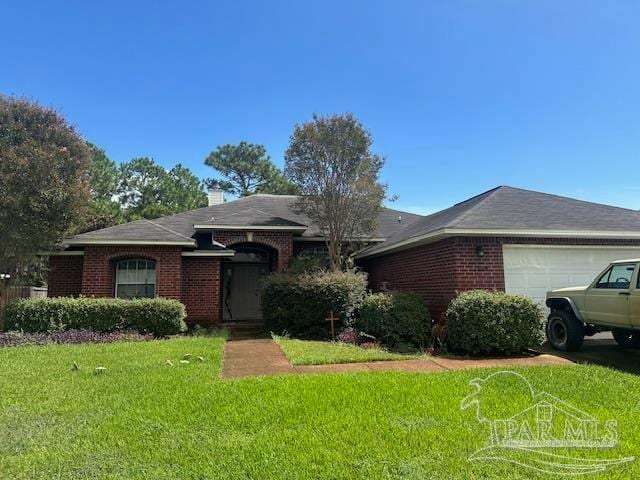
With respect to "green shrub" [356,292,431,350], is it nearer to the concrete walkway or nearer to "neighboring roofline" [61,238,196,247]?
the concrete walkway

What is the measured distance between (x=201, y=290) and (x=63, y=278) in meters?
4.35

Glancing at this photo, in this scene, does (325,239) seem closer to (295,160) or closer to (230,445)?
(295,160)

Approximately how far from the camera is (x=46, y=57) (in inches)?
430

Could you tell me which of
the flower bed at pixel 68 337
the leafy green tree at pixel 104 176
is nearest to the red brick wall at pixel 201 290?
the flower bed at pixel 68 337

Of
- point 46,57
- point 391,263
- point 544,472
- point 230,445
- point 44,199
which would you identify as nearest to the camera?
point 544,472

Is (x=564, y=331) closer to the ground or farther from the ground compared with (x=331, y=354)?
farther from the ground

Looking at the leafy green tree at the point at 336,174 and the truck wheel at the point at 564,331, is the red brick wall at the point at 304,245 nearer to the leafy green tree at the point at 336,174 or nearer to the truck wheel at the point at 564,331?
the leafy green tree at the point at 336,174

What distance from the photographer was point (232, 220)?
1460 cm

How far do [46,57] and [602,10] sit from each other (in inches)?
523

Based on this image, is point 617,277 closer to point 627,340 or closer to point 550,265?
point 627,340

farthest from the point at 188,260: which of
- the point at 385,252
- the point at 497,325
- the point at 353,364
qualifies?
the point at 497,325

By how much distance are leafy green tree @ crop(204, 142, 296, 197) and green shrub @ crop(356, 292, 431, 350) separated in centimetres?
3321

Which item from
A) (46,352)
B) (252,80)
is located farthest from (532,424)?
(252,80)

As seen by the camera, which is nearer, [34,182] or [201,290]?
[34,182]
